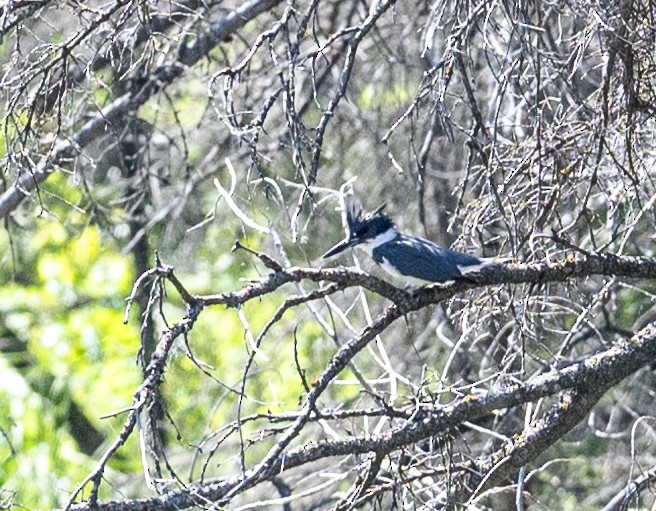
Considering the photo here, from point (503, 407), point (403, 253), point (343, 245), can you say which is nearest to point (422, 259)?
point (403, 253)

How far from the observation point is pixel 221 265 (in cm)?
855

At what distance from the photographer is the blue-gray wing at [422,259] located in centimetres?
355

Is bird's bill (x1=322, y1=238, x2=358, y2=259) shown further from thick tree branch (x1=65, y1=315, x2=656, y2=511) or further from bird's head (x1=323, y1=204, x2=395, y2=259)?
thick tree branch (x1=65, y1=315, x2=656, y2=511)

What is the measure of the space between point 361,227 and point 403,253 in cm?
20

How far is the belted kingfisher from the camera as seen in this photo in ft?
11.6

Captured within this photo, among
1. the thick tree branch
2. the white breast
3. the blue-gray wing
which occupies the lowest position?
the thick tree branch

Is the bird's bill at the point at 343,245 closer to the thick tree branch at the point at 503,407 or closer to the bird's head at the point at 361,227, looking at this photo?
the bird's head at the point at 361,227

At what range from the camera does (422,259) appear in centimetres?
376

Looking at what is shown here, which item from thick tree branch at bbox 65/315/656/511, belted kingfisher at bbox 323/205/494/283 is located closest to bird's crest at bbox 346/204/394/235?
belted kingfisher at bbox 323/205/494/283

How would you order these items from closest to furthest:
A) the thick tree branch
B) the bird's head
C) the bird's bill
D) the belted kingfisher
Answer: the thick tree branch
the belted kingfisher
the bird's bill
the bird's head

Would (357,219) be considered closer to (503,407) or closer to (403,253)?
(403,253)

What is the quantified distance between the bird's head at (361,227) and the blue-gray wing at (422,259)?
6 cm

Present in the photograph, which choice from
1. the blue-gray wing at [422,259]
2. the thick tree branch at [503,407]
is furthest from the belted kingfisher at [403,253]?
the thick tree branch at [503,407]

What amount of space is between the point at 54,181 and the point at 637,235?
11.0 ft
